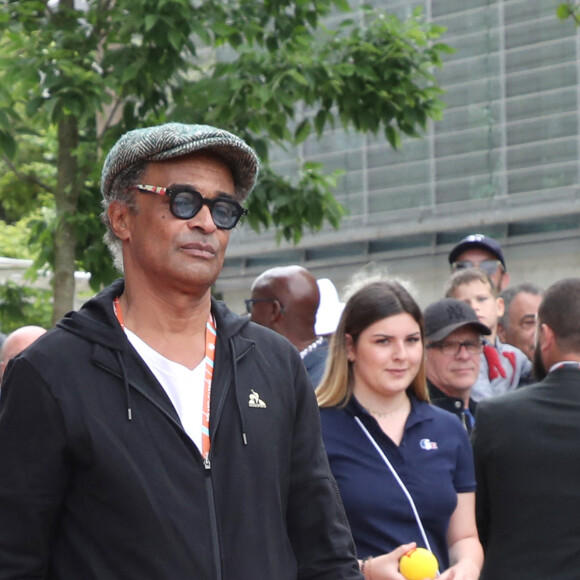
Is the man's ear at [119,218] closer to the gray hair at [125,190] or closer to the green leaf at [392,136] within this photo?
the gray hair at [125,190]

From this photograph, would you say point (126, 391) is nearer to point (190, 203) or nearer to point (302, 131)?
point (190, 203)

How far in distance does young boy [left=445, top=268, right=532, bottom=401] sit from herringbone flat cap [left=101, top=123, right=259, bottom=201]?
379cm

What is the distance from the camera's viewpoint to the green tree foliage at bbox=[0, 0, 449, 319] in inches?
385

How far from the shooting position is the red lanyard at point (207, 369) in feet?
10.4

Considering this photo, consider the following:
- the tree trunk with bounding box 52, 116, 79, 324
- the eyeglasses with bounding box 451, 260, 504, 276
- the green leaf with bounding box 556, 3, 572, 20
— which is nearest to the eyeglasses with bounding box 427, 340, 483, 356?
the eyeglasses with bounding box 451, 260, 504, 276

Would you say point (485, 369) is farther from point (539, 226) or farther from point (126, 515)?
point (539, 226)

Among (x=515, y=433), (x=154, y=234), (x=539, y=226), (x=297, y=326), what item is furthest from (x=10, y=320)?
(x=539, y=226)

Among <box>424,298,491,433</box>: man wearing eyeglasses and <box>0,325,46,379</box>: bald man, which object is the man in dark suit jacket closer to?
<box>424,298,491,433</box>: man wearing eyeglasses

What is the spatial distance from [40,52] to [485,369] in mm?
4505

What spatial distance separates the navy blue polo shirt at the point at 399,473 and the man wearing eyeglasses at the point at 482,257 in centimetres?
306

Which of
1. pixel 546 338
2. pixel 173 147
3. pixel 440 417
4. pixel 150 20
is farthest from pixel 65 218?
pixel 173 147

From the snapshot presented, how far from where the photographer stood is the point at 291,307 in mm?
7094

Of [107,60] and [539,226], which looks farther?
[539,226]

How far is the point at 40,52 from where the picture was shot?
9969 mm
